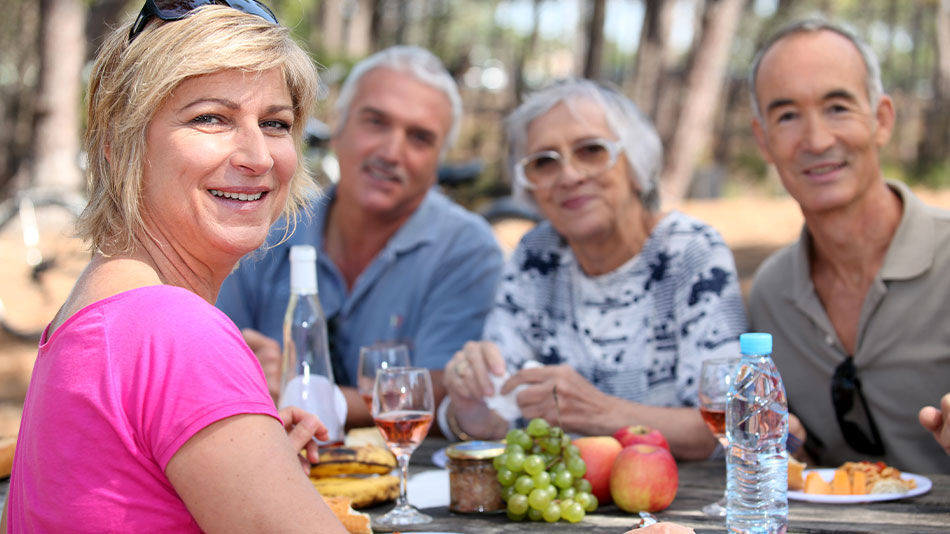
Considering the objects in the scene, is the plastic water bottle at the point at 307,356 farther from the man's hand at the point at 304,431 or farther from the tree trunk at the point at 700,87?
the tree trunk at the point at 700,87

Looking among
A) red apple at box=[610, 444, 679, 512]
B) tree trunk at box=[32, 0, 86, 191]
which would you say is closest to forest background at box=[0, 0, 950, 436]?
tree trunk at box=[32, 0, 86, 191]

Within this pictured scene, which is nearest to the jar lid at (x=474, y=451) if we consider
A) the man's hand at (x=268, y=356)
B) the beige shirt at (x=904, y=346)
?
the man's hand at (x=268, y=356)

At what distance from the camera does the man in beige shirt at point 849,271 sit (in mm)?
2791

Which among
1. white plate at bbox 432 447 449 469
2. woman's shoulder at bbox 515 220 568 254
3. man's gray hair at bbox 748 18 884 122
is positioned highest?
man's gray hair at bbox 748 18 884 122

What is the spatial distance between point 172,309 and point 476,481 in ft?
3.06

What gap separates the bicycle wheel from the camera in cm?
867

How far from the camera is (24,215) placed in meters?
8.84

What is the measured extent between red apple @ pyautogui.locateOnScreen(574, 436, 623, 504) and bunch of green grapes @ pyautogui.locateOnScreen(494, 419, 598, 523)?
0.04 meters

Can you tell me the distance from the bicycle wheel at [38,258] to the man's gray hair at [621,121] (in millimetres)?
6512

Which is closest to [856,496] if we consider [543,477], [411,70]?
[543,477]

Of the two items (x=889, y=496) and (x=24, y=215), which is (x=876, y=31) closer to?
(x=24, y=215)

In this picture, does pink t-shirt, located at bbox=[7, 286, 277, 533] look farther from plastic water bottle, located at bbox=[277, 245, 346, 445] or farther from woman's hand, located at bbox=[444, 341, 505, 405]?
woman's hand, located at bbox=[444, 341, 505, 405]

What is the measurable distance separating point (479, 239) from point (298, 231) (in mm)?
770

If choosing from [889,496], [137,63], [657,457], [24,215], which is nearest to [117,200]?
[137,63]
